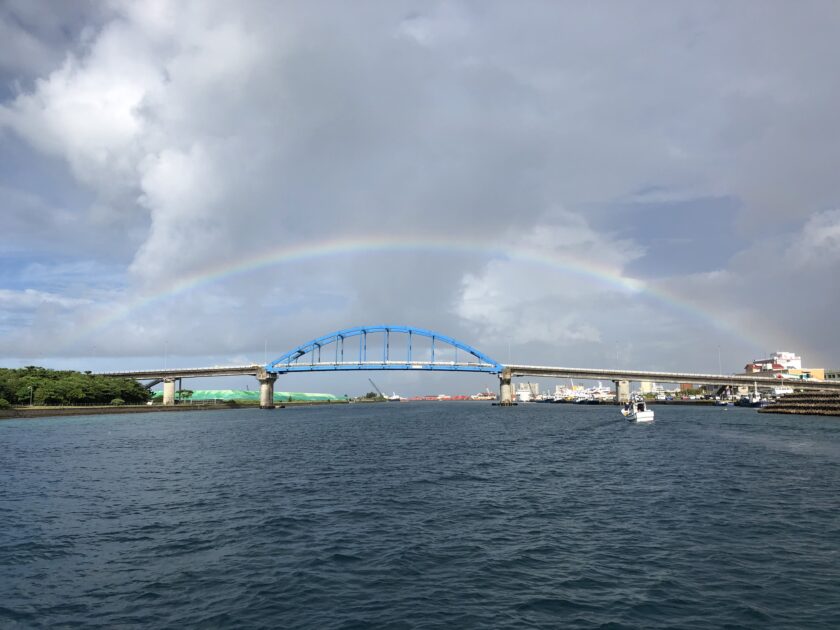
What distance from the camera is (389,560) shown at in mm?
19047

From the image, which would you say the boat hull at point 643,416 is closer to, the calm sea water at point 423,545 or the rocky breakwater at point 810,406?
the rocky breakwater at point 810,406

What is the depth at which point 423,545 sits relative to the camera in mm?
20922

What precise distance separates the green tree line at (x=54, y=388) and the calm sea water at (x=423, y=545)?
124m

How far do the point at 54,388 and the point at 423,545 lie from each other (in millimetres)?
160717

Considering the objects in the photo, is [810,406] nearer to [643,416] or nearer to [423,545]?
[643,416]

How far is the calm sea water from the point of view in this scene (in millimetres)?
14758

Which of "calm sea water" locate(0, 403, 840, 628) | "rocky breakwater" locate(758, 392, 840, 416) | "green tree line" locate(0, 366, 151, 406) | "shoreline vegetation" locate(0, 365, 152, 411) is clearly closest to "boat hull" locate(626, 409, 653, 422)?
"rocky breakwater" locate(758, 392, 840, 416)

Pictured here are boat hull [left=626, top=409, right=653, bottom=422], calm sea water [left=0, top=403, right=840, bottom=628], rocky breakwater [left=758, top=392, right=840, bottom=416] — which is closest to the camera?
calm sea water [left=0, top=403, right=840, bottom=628]

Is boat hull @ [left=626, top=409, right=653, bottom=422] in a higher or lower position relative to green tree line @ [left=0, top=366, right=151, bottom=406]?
lower

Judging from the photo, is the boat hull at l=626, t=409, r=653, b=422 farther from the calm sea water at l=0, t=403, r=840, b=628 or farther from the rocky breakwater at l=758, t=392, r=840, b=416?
the calm sea water at l=0, t=403, r=840, b=628

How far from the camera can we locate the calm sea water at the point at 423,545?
14758mm

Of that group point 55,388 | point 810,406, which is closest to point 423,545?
point 810,406

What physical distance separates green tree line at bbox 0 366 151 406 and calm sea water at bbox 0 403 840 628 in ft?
407

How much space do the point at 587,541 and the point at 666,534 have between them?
3.69 m
